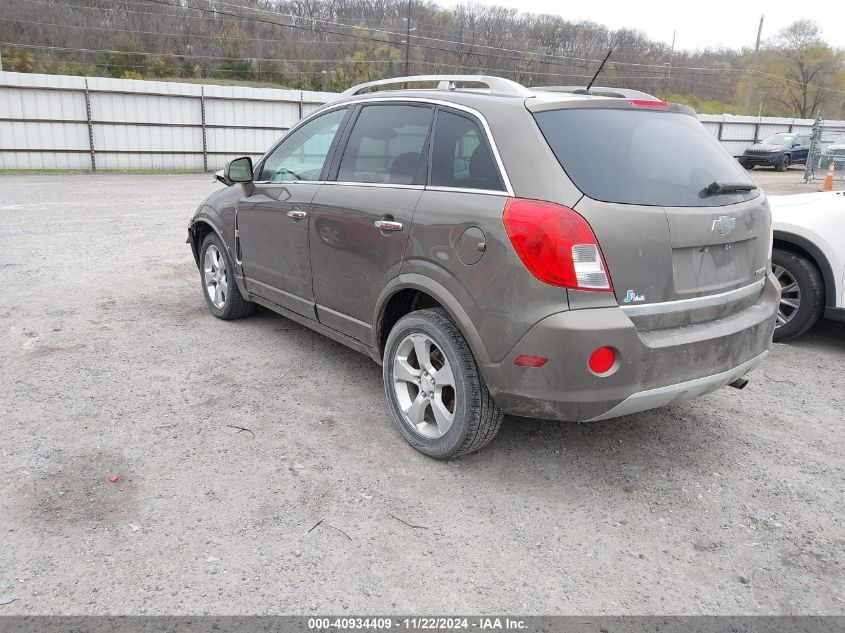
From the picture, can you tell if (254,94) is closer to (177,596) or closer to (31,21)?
(177,596)

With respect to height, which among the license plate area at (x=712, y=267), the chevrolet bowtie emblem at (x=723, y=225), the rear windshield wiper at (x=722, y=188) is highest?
the rear windshield wiper at (x=722, y=188)

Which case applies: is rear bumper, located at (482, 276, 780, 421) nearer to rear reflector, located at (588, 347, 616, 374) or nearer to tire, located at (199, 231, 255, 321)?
rear reflector, located at (588, 347, 616, 374)

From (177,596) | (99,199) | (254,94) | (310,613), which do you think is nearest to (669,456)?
(310,613)

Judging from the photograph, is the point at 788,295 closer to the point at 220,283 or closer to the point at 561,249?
the point at 561,249

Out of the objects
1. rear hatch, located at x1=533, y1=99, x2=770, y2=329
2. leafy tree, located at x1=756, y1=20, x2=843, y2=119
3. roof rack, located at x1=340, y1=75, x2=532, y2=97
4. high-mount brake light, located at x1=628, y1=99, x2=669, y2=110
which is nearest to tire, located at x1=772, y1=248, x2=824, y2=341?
rear hatch, located at x1=533, y1=99, x2=770, y2=329

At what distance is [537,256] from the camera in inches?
110

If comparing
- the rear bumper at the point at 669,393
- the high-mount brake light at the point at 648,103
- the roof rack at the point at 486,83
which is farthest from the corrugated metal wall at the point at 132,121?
the rear bumper at the point at 669,393

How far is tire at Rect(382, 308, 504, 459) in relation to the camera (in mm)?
3137

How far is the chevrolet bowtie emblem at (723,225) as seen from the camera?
10.3 ft

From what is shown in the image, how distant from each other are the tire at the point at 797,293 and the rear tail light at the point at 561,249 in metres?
3.19

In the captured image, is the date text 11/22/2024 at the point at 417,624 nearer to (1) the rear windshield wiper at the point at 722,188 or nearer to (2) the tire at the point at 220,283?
(1) the rear windshield wiper at the point at 722,188

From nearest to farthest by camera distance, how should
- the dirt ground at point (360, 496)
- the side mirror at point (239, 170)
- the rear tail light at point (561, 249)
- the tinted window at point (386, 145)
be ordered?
the dirt ground at point (360, 496)
the rear tail light at point (561, 249)
the tinted window at point (386, 145)
the side mirror at point (239, 170)

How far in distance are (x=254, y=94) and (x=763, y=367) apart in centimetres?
2115

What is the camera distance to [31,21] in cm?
4547
